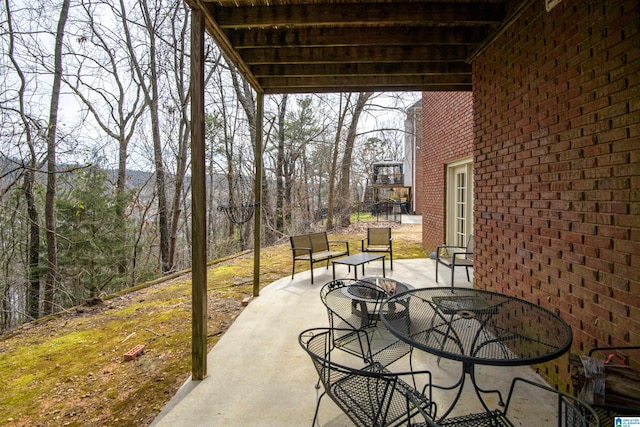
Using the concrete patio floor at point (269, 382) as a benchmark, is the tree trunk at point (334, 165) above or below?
above

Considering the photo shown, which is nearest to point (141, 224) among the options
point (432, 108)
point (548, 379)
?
point (432, 108)

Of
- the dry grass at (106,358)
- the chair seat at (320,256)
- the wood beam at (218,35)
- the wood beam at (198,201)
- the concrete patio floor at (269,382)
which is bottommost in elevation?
the dry grass at (106,358)

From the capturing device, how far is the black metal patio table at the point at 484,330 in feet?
5.56

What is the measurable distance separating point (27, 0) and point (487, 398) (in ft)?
37.5

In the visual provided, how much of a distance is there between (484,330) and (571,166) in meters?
1.33

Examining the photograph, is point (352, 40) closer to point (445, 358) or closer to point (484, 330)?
point (484, 330)

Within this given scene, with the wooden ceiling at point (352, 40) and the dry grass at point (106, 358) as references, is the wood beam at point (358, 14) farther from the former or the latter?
the dry grass at point (106, 358)

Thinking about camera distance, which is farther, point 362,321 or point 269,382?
point 362,321

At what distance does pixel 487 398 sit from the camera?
2.27 metres

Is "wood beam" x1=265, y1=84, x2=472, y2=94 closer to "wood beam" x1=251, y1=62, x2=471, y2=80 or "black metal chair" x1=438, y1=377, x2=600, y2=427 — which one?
"wood beam" x1=251, y1=62, x2=471, y2=80

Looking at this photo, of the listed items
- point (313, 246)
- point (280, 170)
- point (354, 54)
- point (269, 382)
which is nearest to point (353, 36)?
point (354, 54)

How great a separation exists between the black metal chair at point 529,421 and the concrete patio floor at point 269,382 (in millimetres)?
62

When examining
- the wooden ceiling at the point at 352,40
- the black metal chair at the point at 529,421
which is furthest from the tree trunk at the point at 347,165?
the black metal chair at the point at 529,421

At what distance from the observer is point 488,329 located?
240 centimetres
